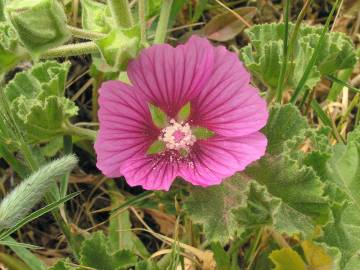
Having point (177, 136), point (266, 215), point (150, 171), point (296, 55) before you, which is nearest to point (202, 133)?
point (177, 136)

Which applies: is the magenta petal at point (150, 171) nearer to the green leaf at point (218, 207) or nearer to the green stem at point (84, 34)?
the green leaf at point (218, 207)

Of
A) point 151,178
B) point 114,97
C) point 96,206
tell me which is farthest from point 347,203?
point 96,206

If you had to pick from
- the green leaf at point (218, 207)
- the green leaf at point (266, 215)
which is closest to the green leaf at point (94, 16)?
the green leaf at point (218, 207)

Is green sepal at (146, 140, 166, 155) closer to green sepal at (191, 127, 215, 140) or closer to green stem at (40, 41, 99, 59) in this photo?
green sepal at (191, 127, 215, 140)

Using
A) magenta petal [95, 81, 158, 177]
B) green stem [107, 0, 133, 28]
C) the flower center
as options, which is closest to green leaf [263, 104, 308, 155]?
the flower center

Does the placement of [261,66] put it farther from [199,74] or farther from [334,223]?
[334,223]
